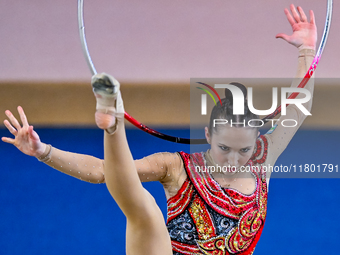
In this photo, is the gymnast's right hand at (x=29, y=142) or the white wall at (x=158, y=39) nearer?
the gymnast's right hand at (x=29, y=142)

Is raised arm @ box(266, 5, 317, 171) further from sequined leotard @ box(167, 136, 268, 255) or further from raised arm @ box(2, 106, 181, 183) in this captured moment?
raised arm @ box(2, 106, 181, 183)

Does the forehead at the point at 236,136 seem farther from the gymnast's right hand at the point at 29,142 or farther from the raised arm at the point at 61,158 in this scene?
the gymnast's right hand at the point at 29,142

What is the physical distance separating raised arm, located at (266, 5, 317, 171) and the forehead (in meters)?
0.10

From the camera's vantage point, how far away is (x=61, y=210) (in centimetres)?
139

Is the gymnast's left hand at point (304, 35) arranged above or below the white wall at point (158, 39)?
below

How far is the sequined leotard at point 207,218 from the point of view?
2.23 feet

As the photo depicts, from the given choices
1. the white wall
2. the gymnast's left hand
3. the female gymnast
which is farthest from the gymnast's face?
the white wall

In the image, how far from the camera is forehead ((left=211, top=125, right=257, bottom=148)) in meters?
0.66

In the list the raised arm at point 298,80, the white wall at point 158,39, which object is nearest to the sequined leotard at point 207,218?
the raised arm at point 298,80

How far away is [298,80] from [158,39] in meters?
0.55

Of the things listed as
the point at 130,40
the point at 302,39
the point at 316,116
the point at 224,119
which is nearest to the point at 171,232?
the point at 224,119

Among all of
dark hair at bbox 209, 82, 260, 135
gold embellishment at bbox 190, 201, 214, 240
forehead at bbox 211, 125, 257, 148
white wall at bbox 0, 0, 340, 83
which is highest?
white wall at bbox 0, 0, 340, 83

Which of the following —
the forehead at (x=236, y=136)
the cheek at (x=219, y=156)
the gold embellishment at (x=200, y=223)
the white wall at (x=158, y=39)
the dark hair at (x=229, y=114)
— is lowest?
the gold embellishment at (x=200, y=223)

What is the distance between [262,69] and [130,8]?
448 millimetres
